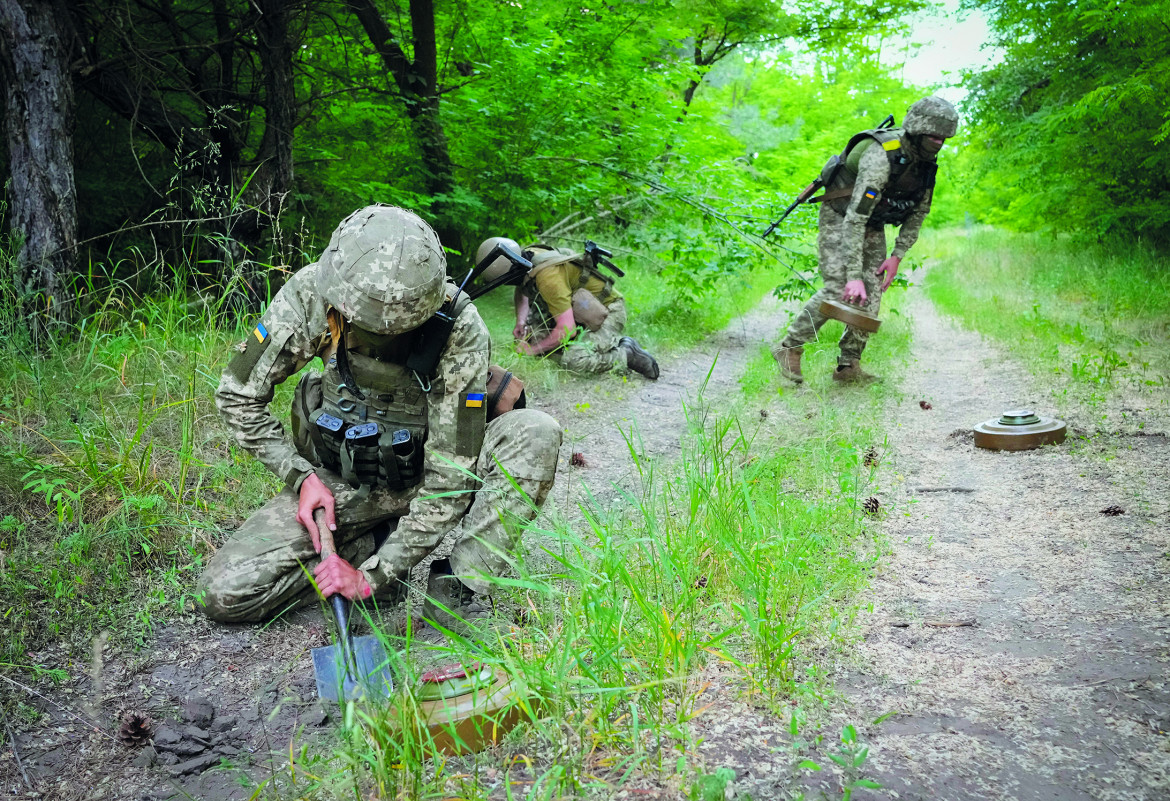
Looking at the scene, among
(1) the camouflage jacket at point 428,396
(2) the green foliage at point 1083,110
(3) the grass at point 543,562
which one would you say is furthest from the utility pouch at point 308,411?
(2) the green foliage at point 1083,110

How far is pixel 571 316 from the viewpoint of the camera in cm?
602

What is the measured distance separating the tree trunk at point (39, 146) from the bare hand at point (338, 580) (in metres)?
2.50

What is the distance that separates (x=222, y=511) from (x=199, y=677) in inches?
35.3

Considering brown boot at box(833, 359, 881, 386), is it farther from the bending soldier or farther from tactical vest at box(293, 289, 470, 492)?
tactical vest at box(293, 289, 470, 492)

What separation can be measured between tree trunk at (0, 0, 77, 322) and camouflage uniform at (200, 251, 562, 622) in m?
1.89

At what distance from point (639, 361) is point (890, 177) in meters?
2.27

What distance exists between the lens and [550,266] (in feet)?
19.6

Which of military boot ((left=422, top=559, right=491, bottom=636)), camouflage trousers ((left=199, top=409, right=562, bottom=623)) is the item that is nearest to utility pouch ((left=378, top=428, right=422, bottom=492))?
camouflage trousers ((left=199, top=409, right=562, bottom=623))

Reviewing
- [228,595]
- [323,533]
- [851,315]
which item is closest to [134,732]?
[228,595]

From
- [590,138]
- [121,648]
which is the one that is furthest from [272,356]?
[590,138]

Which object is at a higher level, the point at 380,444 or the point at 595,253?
the point at 595,253

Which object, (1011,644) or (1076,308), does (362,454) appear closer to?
(1011,644)

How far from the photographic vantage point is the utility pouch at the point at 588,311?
6227 millimetres

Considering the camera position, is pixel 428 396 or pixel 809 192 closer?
pixel 428 396
